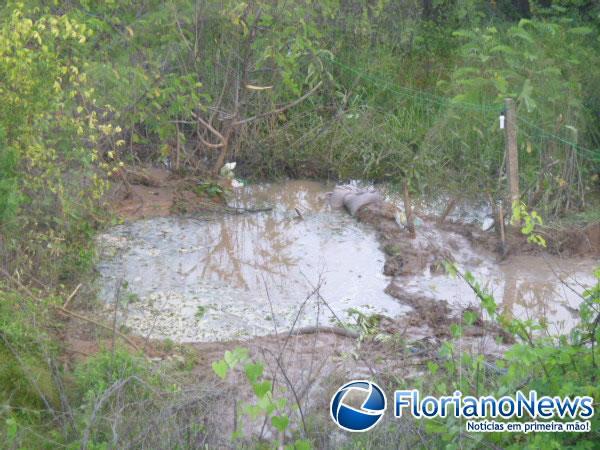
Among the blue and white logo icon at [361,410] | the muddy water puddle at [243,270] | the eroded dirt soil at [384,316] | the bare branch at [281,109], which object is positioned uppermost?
the bare branch at [281,109]

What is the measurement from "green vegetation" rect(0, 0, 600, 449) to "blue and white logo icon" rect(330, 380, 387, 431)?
103mm

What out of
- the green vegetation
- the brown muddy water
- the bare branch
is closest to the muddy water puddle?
the brown muddy water

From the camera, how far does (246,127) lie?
33.8 ft

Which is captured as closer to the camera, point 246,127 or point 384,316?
point 384,316

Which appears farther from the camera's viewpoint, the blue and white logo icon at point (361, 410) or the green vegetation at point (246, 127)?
the green vegetation at point (246, 127)

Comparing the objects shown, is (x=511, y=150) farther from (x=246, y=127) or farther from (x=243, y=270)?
(x=246, y=127)

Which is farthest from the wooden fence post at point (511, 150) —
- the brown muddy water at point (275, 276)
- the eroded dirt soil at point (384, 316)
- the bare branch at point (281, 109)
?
the bare branch at point (281, 109)

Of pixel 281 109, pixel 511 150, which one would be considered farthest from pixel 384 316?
pixel 281 109

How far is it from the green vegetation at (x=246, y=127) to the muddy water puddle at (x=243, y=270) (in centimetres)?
47

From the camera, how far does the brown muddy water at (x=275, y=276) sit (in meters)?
6.75

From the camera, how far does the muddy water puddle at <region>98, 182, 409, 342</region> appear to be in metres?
6.71

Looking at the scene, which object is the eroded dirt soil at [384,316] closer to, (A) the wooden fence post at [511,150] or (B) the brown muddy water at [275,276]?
(B) the brown muddy water at [275,276]

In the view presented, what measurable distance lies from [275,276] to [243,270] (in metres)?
0.35

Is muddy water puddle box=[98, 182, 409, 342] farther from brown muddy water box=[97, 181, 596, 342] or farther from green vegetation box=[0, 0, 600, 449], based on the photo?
green vegetation box=[0, 0, 600, 449]
